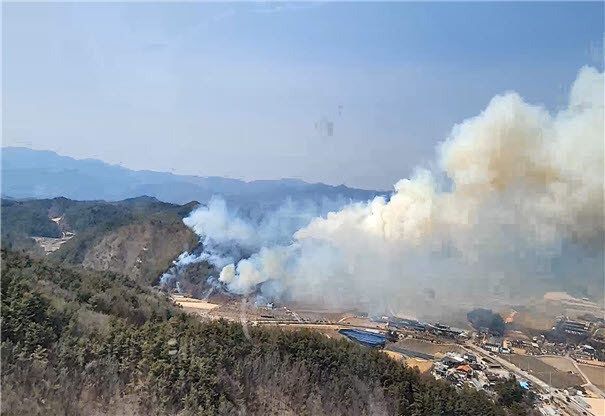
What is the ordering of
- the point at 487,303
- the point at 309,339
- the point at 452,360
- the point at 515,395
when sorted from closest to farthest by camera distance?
the point at 309,339 < the point at 515,395 < the point at 452,360 < the point at 487,303

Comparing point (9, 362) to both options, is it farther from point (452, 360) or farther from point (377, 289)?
point (377, 289)

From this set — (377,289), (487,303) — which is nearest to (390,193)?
(377,289)

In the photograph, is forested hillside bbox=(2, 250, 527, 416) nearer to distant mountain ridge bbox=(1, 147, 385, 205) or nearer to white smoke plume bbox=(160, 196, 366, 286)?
white smoke plume bbox=(160, 196, 366, 286)

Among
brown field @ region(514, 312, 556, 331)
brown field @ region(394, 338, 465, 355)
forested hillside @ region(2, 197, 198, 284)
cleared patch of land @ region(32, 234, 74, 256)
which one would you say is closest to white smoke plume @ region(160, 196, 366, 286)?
forested hillside @ region(2, 197, 198, 284)

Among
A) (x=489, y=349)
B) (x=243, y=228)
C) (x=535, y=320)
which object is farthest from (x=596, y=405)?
(x=243, y=228)

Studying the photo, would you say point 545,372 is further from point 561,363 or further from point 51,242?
point 51,242
